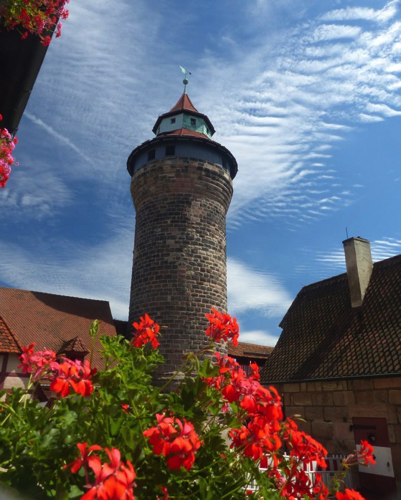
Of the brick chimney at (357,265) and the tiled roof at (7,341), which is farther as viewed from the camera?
the brick chimney at (357,265)

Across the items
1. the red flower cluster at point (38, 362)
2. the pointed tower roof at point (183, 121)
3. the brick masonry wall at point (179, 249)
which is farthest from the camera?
the pointed tower roof at point (183, 121)

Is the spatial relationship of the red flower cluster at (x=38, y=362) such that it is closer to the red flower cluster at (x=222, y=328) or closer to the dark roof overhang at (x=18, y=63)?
the red flower cluster at (x=222, y=328)

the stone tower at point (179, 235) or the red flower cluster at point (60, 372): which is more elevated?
the stone tower at point (179, 235)

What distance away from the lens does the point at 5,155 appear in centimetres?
292

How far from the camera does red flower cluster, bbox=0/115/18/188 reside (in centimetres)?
289

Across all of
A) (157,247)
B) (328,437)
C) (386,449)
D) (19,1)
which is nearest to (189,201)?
(157,247)

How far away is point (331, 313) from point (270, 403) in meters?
11.4

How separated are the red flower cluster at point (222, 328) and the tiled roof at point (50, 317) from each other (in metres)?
12.0

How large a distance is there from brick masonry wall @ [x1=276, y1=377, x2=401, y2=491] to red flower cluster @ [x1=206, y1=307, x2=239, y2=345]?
303 inches

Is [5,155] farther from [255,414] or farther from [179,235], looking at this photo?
[179,235]

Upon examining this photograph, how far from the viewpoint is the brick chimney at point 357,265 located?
37.9 feet

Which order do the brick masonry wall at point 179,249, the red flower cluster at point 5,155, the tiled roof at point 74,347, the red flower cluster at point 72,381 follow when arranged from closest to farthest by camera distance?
the red flower cluster at point 72,381, the red flower cluster at point 5,155, the tiled roof at point 74,347, the brick masonry wall at point 179,249

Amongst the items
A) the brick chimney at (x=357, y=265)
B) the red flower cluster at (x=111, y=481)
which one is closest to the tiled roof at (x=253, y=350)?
the brick chimney at (x=357, y=265)

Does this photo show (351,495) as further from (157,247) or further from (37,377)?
(157,247)
